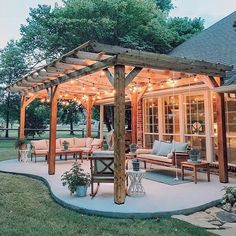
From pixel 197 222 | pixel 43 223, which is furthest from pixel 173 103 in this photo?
pixel 43 223

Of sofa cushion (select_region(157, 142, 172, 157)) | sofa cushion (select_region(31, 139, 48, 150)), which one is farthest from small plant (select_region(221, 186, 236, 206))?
sofa cushion (select_region(31, 139, 48, 150))

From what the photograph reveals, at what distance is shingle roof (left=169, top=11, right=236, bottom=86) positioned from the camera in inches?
310

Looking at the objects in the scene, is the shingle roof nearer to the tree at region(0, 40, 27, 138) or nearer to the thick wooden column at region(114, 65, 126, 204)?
the thick wooden column at region(114, 65, 126, 204)

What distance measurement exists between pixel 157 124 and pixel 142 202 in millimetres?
5336

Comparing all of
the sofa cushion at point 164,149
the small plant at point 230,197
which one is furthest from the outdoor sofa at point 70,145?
the small plant at point 230,197

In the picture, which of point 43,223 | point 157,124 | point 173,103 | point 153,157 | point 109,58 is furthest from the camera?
point 157,124

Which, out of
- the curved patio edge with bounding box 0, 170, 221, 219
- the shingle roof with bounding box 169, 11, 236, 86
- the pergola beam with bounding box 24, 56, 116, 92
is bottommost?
the curved patio edge with bounding box 0, 170, 221, 219

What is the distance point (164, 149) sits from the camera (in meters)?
7.76

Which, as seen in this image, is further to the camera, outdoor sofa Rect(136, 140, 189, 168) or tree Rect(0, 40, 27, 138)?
tree Rect(0, 40, 27, 138)


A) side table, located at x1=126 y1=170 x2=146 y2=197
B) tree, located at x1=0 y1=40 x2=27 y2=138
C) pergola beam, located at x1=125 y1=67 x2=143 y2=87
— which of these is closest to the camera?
pergola beam, located at x1=125 y1=67 x2=143 y2=87

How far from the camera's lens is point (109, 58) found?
496cm

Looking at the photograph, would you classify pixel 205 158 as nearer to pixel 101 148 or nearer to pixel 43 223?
pixel 101 148

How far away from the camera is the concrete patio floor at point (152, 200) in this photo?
4188 mm

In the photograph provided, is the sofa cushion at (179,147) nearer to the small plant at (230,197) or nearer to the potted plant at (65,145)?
the small plant at (230,197)
